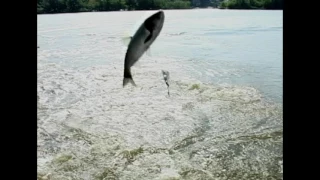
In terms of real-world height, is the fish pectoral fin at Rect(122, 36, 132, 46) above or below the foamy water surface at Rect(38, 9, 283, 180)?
above

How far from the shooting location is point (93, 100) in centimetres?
761

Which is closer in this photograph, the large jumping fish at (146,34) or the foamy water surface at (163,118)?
the large jumping fish at (146,34)

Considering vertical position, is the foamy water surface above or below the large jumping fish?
below

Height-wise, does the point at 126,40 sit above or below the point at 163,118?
above

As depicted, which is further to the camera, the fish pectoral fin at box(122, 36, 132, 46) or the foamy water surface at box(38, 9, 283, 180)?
the foamy water surface at box(38, 9, 283, 180)

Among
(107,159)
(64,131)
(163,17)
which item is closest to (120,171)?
(107,159)

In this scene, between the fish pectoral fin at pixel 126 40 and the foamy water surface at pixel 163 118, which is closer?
the fish pectoral fin at pixel 126 40

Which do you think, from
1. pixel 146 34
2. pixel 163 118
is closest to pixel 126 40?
pixel 146 34

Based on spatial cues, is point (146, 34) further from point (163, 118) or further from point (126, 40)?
point (163, 118)

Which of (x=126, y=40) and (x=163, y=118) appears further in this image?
(x=163, y=118)

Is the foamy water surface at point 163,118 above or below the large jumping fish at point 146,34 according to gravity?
below

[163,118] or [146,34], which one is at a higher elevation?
[146,34]

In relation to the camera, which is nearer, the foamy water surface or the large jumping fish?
the large jumping fish
